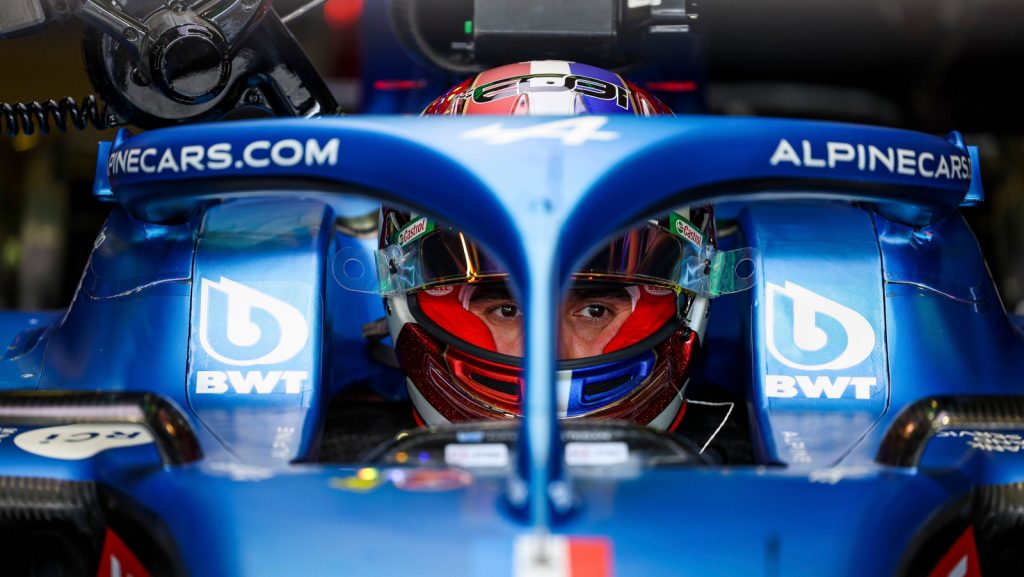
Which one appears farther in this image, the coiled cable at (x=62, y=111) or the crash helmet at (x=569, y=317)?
the coiled cable at (x=62, y=111)

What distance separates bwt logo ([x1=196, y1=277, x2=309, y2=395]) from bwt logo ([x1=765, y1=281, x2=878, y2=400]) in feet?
2.41

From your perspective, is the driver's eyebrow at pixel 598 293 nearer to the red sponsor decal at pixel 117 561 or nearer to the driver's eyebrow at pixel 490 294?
the driver's eyebrow at pixel 490 294

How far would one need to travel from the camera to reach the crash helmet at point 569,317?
189 cm

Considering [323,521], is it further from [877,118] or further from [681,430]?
[877,118]

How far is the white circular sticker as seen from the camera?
5.17ft

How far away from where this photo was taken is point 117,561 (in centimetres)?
147

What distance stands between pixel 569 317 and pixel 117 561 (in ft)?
2.63

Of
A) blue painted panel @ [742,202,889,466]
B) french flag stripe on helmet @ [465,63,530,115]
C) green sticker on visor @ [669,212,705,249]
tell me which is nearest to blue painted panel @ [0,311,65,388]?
french flag stripe on helmet @ [465,63,530,115]

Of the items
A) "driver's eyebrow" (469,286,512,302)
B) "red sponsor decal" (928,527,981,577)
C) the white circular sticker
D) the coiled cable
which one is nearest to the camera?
"red sponsor decal" (928,527,981,577)

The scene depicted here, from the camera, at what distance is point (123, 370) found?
195cm

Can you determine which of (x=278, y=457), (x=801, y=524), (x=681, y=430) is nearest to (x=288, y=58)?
(x=278, y=457)

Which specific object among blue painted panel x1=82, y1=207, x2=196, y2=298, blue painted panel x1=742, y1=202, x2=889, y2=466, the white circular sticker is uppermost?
blue painted panel x1=82, y1=207, x2=196, y2=298

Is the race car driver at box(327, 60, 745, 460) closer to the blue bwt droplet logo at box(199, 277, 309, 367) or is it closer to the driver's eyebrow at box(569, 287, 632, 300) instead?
the driver's eyebrow at box(569, 287, 632, 300)

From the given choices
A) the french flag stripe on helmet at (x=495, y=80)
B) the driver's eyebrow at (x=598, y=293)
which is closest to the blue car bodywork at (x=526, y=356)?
the driver's eyebrow at (x=598, y=293)
